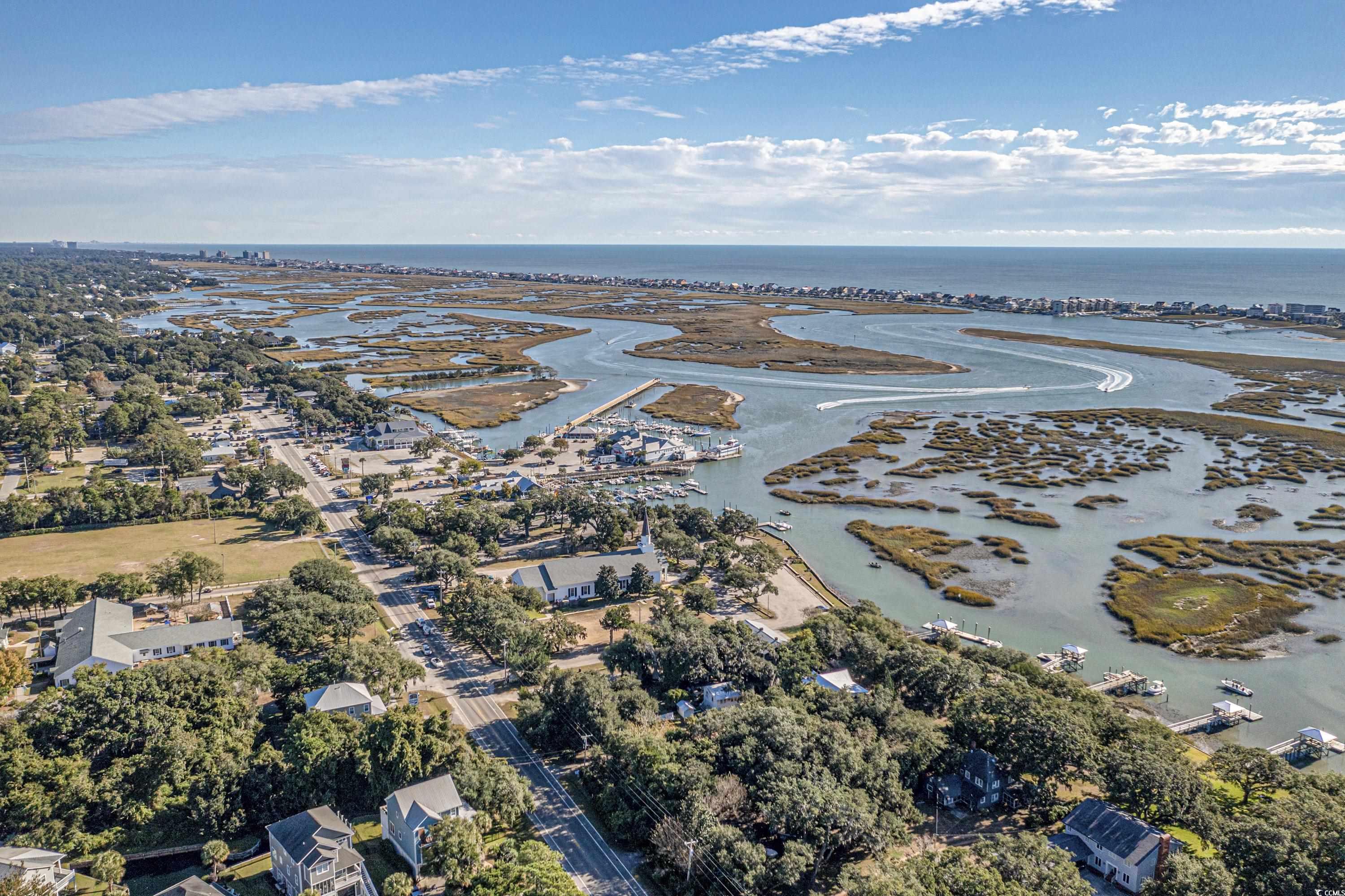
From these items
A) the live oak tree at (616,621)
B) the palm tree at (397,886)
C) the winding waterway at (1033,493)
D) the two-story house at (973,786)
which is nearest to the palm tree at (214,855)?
the palm tree at (397,886)

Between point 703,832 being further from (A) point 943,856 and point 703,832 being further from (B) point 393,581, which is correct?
(B) point 393,581

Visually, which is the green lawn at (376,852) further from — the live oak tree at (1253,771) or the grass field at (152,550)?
the live oak tree at (1253,771)

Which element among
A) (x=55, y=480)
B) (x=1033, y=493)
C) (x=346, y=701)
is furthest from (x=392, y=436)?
(x=1033, y=493)

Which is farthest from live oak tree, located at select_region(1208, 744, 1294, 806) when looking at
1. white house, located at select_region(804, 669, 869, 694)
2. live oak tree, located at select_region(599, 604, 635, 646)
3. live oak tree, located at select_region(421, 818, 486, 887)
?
live oak tree, located at select_region(421, 818, 486, 887)

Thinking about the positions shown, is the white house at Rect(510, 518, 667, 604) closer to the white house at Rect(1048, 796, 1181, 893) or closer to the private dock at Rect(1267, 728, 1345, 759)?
the white house at Rect(1048, 796, 1181, 893)

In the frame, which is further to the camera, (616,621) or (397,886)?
(616,621)

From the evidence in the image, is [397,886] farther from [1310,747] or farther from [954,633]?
[1310,747]
